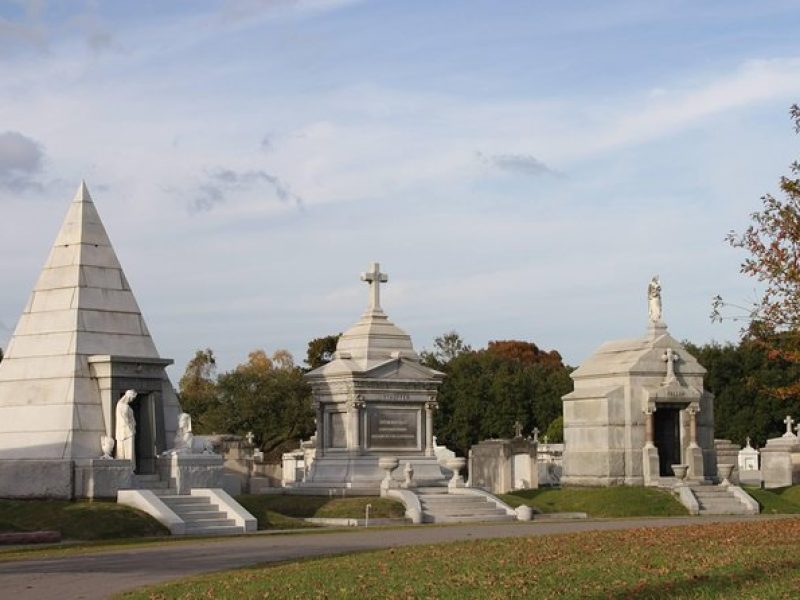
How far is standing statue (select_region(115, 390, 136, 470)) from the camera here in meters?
33.8

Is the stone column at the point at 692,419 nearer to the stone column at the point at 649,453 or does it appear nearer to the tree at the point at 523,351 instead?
the stone column at the point at 649,453

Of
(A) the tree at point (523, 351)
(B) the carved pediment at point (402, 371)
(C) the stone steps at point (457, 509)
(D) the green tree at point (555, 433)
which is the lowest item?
(C) the stone steps at point (457, 509)

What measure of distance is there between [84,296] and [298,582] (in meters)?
18.5

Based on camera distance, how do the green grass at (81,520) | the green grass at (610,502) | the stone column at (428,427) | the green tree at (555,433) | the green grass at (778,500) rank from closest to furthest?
the green grass at (81,520) → the green grass at (610,502) → the green grass at (778,500) → the stone column at (428,427) → the green tree at (555,433)

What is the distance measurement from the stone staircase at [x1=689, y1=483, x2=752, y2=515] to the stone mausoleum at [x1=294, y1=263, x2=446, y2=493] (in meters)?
7.54

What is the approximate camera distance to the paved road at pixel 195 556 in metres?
19.7

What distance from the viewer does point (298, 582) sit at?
1869cm

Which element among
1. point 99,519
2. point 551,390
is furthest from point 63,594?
point 551,390

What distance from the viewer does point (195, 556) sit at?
2447 centimetres

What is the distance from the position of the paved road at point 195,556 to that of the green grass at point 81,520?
2539 millimetres

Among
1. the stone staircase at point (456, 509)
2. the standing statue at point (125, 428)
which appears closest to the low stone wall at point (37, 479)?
the standing statue at point (125, 428)

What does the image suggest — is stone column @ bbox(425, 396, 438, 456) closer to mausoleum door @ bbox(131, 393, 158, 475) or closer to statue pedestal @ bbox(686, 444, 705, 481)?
statue pedestal @ bbox(686, 444, 705, 481)

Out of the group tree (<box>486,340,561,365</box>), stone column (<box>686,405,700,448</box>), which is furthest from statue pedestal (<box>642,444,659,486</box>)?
tree (<box>486,340,561,365</box>)

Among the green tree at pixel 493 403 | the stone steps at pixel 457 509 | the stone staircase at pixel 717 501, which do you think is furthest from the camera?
the green tree at pixel 493 403
